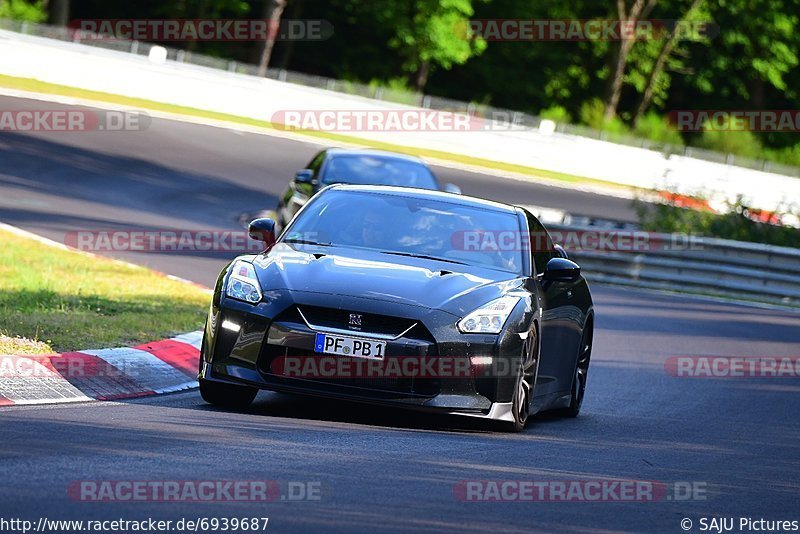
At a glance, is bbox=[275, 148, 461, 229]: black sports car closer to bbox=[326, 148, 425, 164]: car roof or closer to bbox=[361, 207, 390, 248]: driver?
bbox=[326, 148, 425, 164]: car roof

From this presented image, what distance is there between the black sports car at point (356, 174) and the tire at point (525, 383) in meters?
10.7

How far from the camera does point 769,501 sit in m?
Answer: 7.93

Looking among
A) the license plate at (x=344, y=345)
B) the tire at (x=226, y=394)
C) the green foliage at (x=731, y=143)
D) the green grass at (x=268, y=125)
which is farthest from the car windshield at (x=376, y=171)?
the green foliage at (x=731, y=143)

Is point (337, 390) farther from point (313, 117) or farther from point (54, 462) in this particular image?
point (313, 117)

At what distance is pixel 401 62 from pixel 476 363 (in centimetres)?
6154

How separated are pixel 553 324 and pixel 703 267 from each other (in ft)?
48.2

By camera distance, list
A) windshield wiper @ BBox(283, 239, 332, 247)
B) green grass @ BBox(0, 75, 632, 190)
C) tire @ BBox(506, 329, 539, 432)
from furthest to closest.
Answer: green grass @ BBox(0, 75, 632, 190)
windshield wiper @ BBox(283, 239, 332, 247)
tire @ BBox(506, 329, 539, 432)

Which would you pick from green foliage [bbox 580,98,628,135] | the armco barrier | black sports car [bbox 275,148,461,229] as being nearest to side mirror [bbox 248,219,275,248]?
black sports car [bbox 275,148,461,229]

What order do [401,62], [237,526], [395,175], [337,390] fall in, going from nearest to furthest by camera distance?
[237,526], [337,390], [395,175], [401,62]

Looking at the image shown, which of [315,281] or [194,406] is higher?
[315,281]

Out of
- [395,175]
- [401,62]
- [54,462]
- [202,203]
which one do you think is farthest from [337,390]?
[401,62]

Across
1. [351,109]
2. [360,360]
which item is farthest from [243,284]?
[351,109]

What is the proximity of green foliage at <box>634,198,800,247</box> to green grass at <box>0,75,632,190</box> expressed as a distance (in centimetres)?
1112

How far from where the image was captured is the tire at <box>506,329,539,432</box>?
9.45m
